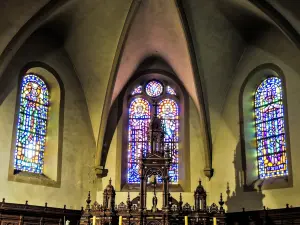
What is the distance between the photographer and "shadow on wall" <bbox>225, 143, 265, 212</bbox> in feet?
57.2

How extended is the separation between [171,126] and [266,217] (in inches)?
228

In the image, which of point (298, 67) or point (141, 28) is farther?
point (141, 28)

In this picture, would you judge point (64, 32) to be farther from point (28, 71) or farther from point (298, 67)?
point (298, 67)

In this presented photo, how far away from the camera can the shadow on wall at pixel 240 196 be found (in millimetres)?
17422

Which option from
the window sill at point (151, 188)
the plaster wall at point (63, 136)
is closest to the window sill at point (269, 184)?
the window sill at point (151, 188)

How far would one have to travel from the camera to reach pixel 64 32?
1927 cm

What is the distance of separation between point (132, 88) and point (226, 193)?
602 centimetres

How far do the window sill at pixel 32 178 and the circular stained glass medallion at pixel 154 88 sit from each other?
568cm

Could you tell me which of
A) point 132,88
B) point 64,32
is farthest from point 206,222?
point 64,32

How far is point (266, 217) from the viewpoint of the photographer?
16.6 m

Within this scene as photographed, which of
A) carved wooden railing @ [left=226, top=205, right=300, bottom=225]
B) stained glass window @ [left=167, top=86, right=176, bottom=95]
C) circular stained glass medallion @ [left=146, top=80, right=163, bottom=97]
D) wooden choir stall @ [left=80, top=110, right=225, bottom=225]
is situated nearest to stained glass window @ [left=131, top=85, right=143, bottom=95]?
circular stained glass medallion @ [left=146, top=80, right=163, bottom=97]

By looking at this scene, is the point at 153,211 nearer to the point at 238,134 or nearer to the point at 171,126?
the point at 238,134

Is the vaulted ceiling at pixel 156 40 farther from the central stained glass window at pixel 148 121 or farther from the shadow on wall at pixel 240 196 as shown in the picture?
the shadow on wall at pixel 240 196

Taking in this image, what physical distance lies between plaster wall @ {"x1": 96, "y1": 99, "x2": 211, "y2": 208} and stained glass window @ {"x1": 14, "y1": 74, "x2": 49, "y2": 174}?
106 inches
